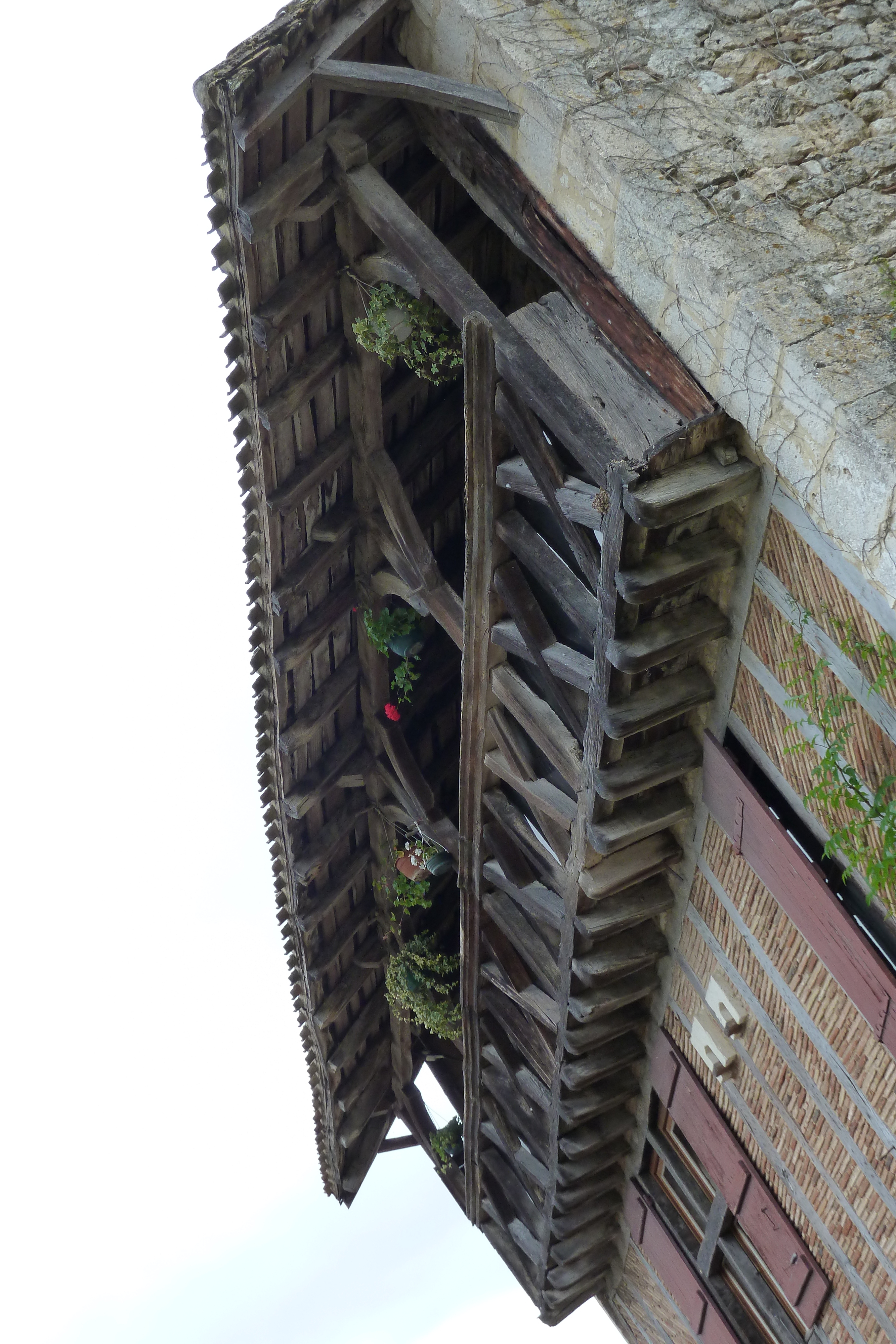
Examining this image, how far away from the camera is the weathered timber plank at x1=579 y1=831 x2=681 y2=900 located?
18.2ft

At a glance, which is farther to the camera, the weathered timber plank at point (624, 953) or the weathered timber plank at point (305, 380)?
the weathered timber plank at point (624, 953)

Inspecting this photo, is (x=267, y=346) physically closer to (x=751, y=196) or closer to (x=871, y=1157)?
(x=751, y=196)

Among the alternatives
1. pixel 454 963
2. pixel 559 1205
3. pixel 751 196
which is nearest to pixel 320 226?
pixel 751 196

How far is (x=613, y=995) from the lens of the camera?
20.8 feet

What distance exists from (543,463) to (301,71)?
5.17ft

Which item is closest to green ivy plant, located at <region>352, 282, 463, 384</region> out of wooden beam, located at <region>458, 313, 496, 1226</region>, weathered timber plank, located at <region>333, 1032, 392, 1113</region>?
wooden beam, located at <region>458, 313, 496, 1226</region>

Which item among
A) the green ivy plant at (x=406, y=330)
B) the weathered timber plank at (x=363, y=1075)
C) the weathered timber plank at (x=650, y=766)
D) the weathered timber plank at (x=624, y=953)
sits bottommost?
the weathered timber plank at (x=624, y=953)

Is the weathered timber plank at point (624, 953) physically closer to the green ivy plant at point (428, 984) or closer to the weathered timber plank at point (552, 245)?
the green ivy plant at point (428, 984)

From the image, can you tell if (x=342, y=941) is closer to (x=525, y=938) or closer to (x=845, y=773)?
(x=525, y=938)

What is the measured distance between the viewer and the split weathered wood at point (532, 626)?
5.34 m

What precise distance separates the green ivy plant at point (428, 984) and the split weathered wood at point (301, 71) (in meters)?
4.97

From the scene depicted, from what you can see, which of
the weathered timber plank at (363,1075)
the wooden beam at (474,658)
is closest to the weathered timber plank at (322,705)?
the wooden beam at (474,658)

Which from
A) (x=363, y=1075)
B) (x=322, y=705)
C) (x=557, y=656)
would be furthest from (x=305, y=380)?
(x=363, y=1075)

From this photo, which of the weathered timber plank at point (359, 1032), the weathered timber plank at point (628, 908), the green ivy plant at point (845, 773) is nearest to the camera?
the green ivy plant at point (845, 773)
